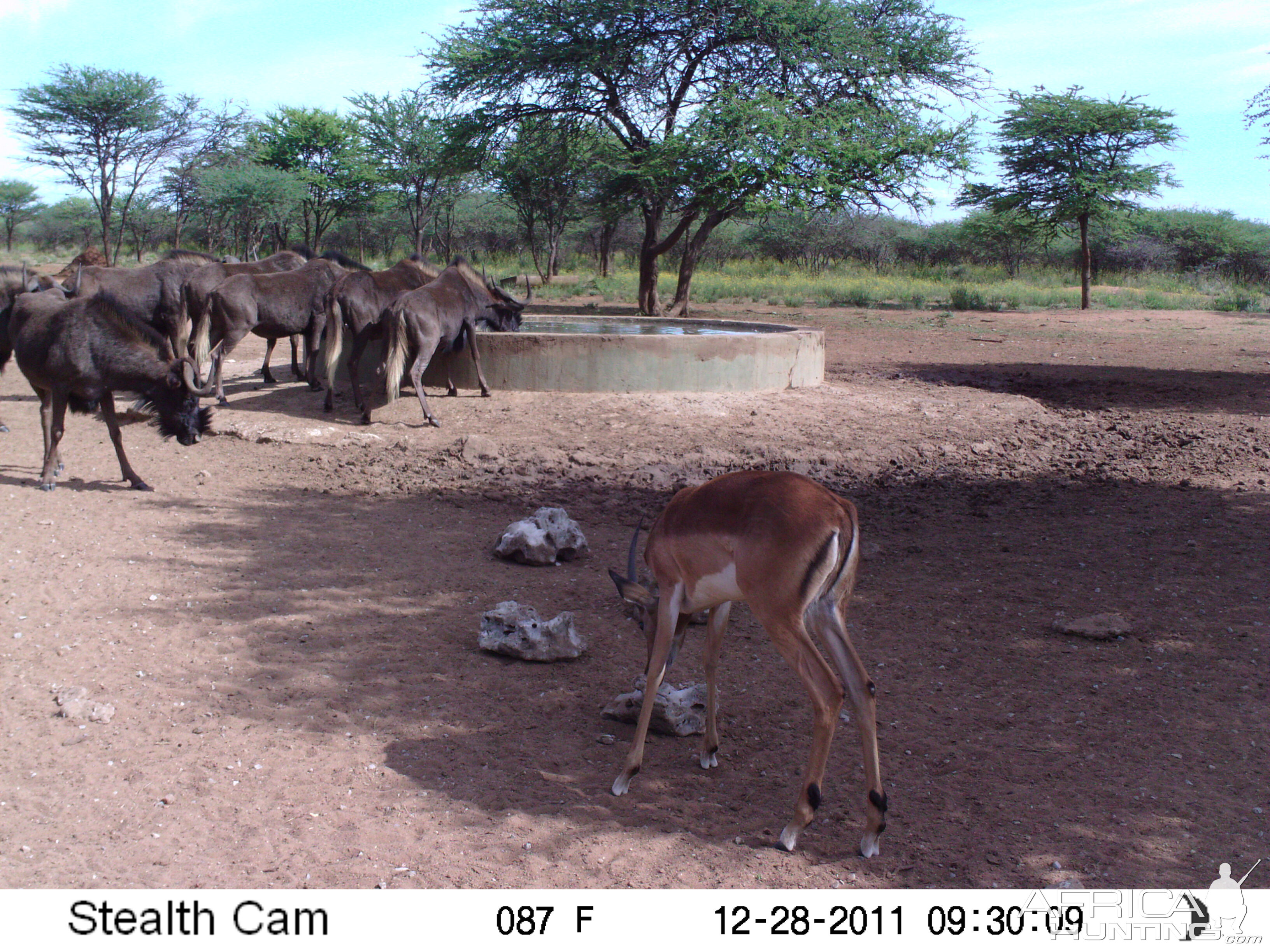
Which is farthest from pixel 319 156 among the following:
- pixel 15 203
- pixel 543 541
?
pixel 543 541

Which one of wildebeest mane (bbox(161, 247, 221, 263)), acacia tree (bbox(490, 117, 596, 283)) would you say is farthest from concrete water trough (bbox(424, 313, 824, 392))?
acacia tree (bbox(490, 117, 596, 283))

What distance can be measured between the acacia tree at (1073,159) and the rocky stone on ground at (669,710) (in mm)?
27991

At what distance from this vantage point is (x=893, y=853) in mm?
3217

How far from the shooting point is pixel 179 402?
7.59 meters

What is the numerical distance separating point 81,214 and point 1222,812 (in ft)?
170

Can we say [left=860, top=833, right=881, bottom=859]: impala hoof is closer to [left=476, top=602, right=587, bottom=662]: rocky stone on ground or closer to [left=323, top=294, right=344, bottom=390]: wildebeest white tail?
[left=476, top=602, right=587, bottom=662]: rocky stone on ground

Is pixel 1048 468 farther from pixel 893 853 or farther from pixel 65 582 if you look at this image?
pixel 65 582

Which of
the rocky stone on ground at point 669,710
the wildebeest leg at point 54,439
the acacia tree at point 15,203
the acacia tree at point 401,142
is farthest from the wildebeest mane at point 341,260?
the acacia tree at point 15,203

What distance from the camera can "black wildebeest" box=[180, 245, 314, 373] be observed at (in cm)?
1069

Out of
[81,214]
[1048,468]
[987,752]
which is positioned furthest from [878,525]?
[81,214]

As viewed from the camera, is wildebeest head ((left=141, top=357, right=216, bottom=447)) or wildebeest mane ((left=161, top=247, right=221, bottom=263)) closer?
wildebeest head ((left=141, top=357, right=216, bottom=447))

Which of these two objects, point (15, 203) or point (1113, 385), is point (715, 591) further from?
point (15, 203)

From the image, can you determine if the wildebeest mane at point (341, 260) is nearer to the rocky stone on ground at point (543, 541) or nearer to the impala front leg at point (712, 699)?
the rocky stone on ground at point (543, 541)

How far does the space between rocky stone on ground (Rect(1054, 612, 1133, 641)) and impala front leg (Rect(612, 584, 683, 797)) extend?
8.28ft
